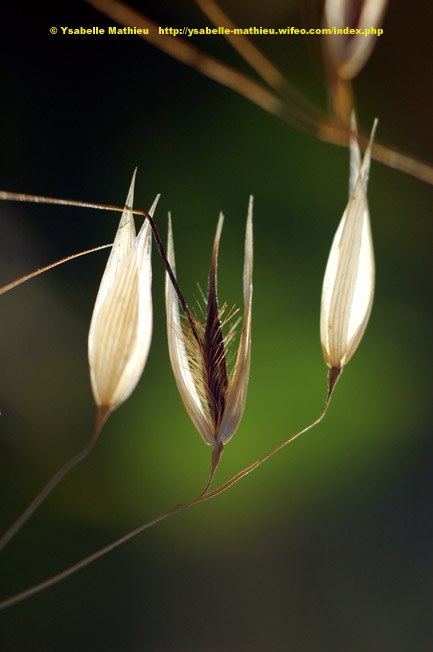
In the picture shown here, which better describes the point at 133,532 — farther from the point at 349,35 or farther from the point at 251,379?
the point at 251,379

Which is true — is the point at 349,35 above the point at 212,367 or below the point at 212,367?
above

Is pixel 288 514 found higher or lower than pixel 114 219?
lower

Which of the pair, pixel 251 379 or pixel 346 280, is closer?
pixel 346 280

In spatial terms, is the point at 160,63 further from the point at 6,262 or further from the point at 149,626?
the point at 149,626

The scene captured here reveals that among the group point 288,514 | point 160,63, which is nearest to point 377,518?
point 288,514

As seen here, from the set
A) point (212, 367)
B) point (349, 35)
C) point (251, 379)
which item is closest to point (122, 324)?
point (212, 367)

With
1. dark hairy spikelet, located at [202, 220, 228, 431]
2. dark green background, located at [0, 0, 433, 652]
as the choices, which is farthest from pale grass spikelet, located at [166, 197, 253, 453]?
dark green background, located at [0, 0, 433, 652]
